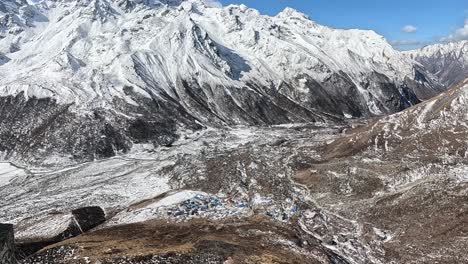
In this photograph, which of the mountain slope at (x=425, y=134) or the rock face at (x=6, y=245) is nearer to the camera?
the rock face at (x=6, y=245)

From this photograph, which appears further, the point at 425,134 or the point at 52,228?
the point at 425,134

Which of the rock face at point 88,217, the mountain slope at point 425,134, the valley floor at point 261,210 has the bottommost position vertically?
the rock face at point 88,217

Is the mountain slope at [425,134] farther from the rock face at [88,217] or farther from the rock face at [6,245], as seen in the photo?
the rock face at [6,245]

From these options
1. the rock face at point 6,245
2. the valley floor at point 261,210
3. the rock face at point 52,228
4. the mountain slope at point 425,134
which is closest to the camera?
the rock face at point 6,245

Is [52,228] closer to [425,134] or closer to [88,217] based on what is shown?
[88,217]

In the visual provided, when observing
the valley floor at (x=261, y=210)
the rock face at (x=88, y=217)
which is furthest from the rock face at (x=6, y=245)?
the rock face at (x=88, y=217)

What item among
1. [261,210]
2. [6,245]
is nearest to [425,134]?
[261,210]

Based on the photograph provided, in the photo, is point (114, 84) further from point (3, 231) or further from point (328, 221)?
point (3, 231)

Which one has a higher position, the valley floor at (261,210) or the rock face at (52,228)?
the valley floor at (261,210)
